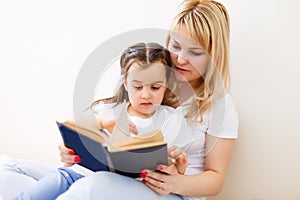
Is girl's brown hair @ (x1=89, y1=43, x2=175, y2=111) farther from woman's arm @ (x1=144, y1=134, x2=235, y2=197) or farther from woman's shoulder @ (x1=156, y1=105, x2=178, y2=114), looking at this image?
woman's arm @ (x1=144, y1=134, x2=235, y2=197)

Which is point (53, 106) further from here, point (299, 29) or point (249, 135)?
point (299, 29)

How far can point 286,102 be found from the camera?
1277 millimetres

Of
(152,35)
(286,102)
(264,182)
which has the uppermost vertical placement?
(152,35)

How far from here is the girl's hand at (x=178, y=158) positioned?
3.58 feet

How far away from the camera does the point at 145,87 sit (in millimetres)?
1092

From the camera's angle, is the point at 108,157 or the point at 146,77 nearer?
the point at 108,157

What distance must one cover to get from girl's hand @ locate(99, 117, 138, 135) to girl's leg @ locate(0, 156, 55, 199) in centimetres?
34

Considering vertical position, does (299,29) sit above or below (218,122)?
above

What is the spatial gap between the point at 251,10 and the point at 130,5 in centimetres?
46

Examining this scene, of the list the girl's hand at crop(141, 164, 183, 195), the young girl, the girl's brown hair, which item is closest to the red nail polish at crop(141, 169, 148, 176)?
the girl's hand at crop(141, 164, 183, 195)

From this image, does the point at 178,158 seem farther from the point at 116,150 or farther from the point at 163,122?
the point at 116,150

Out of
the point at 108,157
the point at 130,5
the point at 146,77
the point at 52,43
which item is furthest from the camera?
the point at 52,43

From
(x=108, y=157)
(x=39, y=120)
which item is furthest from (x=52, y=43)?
(x=108, y=157)

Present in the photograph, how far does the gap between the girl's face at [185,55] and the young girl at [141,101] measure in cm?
4
